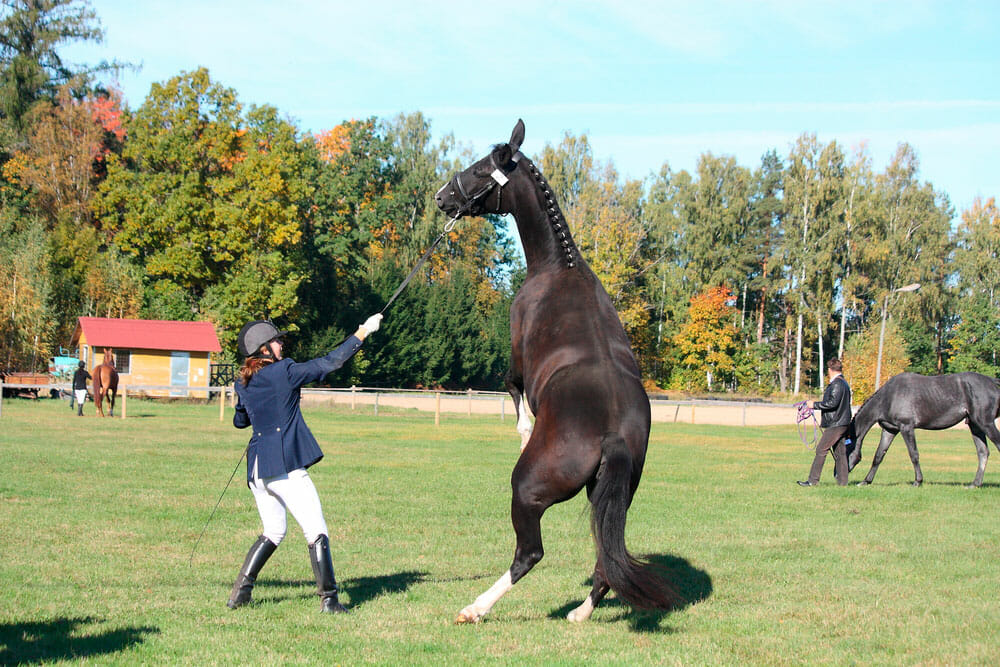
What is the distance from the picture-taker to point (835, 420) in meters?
16.9

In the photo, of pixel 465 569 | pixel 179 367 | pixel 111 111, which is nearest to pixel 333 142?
pixel 111 111

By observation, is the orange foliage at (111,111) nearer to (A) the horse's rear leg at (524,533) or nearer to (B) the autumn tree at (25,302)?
(B) the autumn tree at (25,302)

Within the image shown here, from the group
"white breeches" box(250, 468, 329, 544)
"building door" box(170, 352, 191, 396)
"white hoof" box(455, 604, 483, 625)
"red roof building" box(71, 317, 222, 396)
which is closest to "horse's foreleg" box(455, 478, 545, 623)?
"white hoof" box(455, 604, 483, 625)

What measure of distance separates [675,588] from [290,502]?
111 inches

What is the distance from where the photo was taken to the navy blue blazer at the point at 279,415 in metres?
6.93

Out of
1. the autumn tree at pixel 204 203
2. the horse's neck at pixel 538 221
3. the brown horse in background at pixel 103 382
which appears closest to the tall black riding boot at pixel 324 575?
the horse's neck at pixel 538 221

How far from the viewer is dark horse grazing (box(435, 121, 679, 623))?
6.11m

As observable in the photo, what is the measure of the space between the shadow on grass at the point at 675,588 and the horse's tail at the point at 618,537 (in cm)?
34

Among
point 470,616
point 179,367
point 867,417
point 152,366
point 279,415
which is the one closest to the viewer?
point 470,616

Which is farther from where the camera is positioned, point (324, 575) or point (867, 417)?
point (867, 417)

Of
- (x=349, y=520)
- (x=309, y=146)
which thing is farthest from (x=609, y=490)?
(x=309, y=146)

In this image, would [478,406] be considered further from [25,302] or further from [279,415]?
[279,415]

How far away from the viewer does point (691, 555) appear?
9883 mm

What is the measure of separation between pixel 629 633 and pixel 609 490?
1231 millimetres
